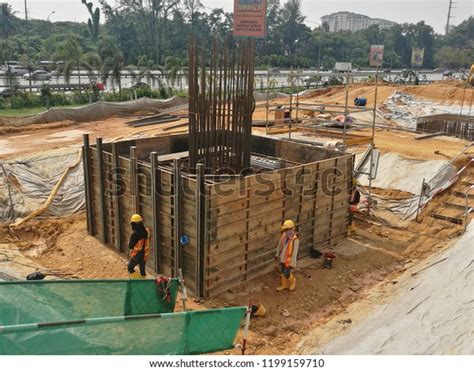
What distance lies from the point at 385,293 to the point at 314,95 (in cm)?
3244

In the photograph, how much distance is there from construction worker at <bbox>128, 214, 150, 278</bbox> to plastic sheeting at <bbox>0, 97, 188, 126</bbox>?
17.3 m

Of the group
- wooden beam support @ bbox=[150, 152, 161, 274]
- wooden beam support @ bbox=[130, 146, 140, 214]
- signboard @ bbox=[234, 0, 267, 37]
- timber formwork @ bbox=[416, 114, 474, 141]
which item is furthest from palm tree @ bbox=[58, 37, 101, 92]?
wooden beam support @ bbox=[150, 152, 161, 274]

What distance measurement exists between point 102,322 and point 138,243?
3686mm

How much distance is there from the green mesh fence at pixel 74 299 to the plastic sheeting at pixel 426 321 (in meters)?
2.75

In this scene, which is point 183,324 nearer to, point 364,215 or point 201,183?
point 201,183

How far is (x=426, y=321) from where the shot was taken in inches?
230

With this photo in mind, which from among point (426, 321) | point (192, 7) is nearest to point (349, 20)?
point (192, 7)

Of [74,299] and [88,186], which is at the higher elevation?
[88,186]

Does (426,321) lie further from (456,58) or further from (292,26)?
(456,58)

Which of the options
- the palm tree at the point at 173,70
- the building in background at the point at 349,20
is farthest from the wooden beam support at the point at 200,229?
the building in background at the point at 349,20

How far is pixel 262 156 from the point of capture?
493 inches

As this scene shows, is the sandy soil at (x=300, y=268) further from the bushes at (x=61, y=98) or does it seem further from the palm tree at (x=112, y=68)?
the palm tree at (x=112, y=68)

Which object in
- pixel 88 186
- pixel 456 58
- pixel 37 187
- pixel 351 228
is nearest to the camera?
pixel 88 186

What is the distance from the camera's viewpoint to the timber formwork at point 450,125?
22.5 meters
